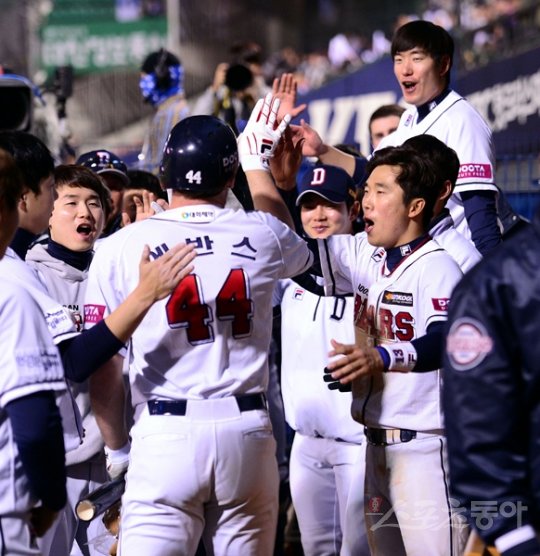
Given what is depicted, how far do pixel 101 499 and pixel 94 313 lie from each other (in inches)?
30.4

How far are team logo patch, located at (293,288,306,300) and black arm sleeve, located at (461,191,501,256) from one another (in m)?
0.87

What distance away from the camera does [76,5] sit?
24234 millimetres

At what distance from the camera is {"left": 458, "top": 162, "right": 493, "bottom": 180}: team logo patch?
17.9ft

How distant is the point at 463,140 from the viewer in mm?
5516

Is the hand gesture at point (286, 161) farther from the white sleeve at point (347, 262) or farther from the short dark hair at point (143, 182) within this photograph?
the short dark hair at point (143, 182)

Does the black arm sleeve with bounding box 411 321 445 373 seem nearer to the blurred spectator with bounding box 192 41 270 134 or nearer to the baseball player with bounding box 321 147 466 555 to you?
the baseball player with bounding box 321 147 466 555

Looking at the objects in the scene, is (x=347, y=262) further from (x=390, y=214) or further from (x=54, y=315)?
(x=54, y=315)

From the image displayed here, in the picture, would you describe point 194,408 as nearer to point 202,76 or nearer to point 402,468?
point 402,468

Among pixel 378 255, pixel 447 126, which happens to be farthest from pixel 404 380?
pixel 447 126

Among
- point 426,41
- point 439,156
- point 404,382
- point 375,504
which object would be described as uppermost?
point 426,41

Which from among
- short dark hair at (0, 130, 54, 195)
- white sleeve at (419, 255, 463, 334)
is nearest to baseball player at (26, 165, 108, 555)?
short dark hair at (0, 130, 54, 195)

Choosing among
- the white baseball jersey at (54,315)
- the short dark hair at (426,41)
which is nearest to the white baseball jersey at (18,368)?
the white baseball jersey at (54,315)

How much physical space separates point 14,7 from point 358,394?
2109 centimetres

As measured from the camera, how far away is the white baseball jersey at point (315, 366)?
214 inches
